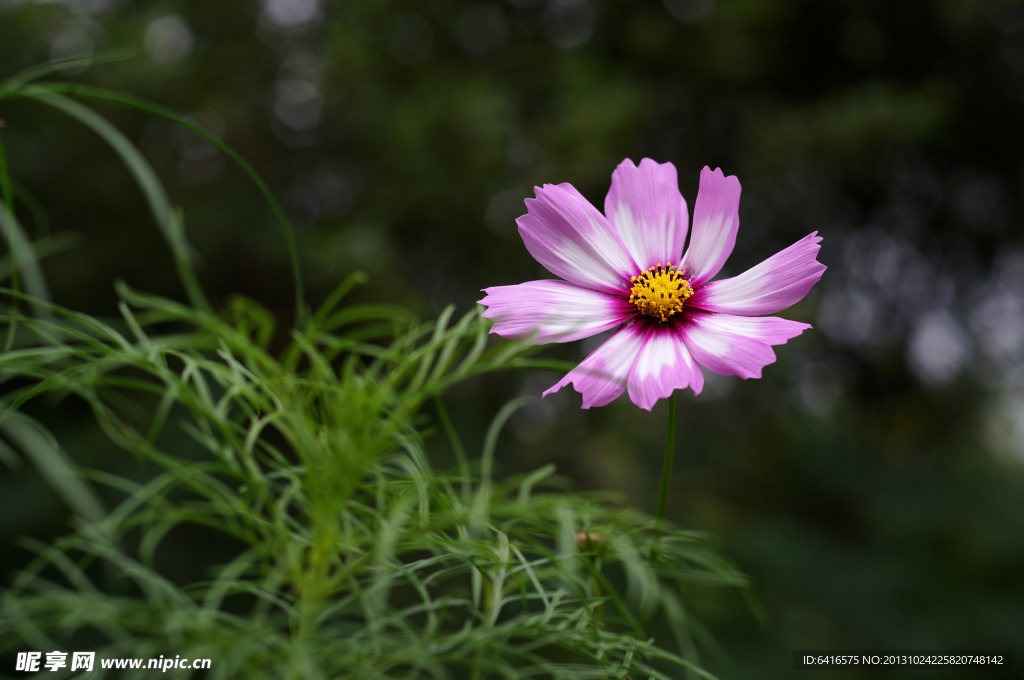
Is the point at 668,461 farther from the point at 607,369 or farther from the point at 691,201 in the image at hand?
the point at 691,201

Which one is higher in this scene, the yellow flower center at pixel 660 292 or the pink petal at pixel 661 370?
the yellow flower center at pixel 660 292

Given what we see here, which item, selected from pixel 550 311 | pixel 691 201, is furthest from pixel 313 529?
pixel 691 201

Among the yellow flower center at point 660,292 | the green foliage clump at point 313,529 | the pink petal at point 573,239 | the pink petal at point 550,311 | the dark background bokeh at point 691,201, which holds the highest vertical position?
the dark background bokeh at point 691,201

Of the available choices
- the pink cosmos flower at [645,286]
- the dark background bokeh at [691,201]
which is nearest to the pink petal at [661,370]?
the pink cosmos flower at [645,286]

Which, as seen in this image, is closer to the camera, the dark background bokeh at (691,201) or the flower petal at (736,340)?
the flower petal at (736,340)

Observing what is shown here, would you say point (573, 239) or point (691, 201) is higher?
point (691, 201)

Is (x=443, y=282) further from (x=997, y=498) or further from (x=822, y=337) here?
(x=997, y=498)

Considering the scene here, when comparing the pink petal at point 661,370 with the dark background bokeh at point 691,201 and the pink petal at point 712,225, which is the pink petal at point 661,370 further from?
the dark background bokeh at point 691,201

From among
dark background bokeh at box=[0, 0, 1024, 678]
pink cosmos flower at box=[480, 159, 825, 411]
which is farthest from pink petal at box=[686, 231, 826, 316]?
dark background bokeh at box=[0, 0, 1024, 678]

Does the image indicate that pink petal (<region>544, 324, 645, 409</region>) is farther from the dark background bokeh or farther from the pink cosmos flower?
the dark background bokeh
